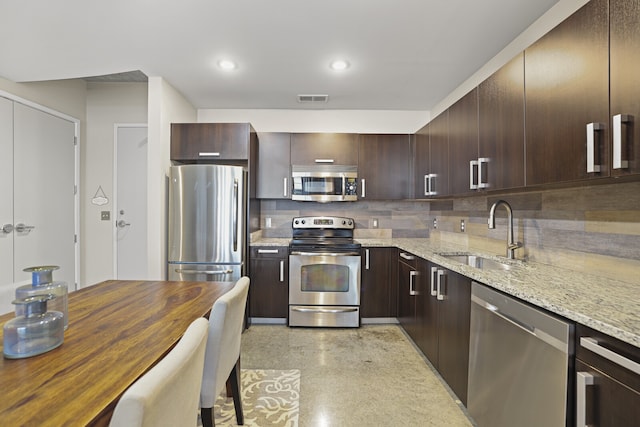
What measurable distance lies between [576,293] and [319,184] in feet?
8.82

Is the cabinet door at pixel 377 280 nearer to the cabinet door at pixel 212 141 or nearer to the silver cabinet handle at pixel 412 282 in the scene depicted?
the silver cabinet handle at pixel 412 282

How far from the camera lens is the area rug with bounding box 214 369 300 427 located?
1898 millimetres

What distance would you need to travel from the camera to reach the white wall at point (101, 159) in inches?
156

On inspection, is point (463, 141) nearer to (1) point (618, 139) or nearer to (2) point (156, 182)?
(1) point (618, 139)

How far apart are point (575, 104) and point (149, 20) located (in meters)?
2.48

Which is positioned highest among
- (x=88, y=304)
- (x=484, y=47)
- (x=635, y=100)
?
(x=484, y=47)

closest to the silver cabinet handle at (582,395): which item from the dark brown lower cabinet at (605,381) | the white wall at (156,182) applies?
the dark brown lower cabinet at (605,381)

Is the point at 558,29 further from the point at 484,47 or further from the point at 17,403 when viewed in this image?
the point at 17,403

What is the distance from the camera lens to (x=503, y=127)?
1890mm

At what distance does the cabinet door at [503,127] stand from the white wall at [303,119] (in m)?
1.95

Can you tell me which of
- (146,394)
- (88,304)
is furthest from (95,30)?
(146,394)

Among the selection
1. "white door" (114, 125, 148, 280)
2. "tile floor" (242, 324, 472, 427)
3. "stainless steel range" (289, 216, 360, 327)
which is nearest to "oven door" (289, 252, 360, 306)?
"stainless steel range" (289, 216, 360, 327)

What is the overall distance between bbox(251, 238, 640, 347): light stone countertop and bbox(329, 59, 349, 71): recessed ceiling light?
1835 millimetres

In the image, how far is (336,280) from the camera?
11.1 feet
